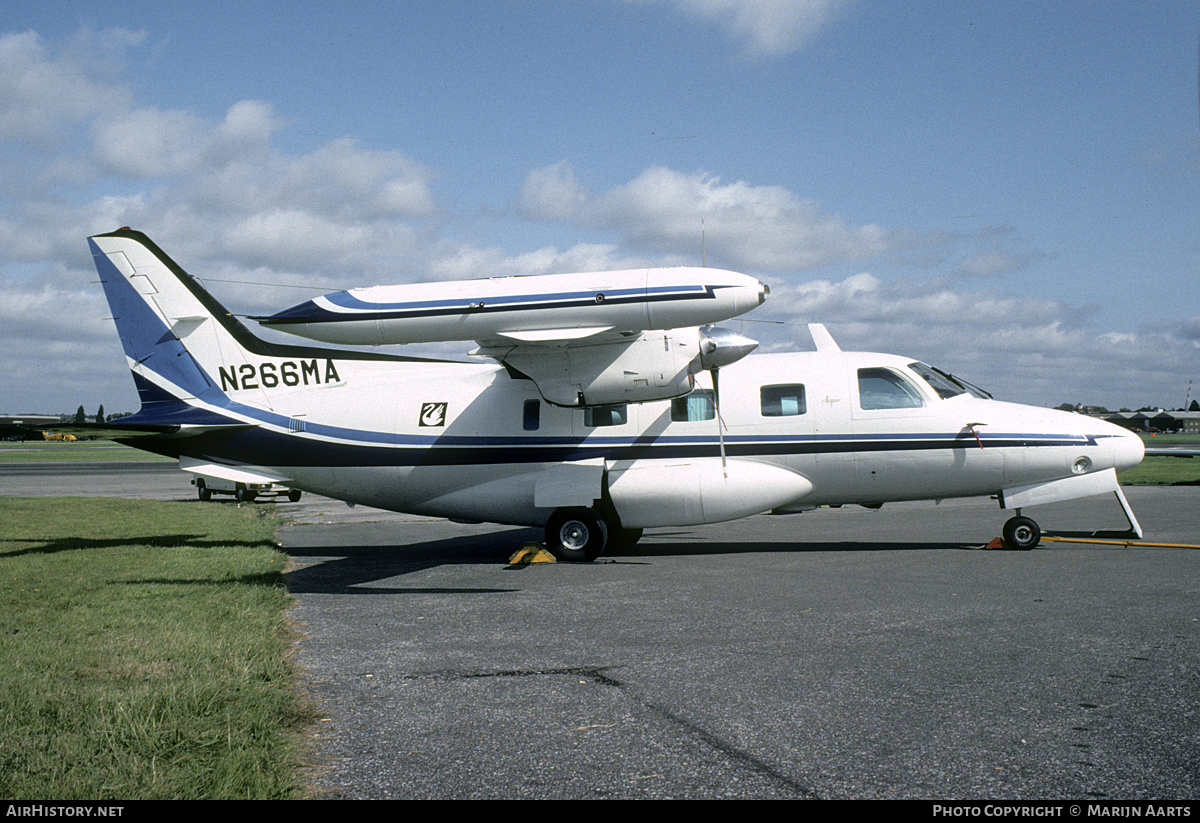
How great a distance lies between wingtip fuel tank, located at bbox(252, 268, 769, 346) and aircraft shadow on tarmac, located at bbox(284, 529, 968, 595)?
10.6ft

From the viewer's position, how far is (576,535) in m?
13.1

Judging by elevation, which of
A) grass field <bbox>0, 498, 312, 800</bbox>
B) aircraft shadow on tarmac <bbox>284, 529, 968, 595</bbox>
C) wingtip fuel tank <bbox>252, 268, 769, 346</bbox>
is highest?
wingtip fuel tank <bbox>252, 268, 769, 346</bbox>

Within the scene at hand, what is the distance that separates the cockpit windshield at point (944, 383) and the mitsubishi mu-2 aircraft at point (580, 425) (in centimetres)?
5

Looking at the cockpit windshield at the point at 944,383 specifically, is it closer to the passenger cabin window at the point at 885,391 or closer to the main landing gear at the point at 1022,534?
the passenger cabin window at the point at 885,391

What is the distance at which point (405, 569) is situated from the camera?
1221cm

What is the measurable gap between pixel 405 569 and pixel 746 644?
6779 mm

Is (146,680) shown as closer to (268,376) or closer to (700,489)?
(700,489)

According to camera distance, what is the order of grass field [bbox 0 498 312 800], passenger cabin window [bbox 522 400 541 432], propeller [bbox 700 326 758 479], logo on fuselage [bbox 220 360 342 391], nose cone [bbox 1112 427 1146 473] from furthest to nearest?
logo on fuselage [bbox 220 360 342 391], passenger cabin window [bbox 522 400 541 432], nose cone [bbox 1112 427 1146 473], propeller [bbox 700 326 758 479], grass field [bbox 0 498 312 800]

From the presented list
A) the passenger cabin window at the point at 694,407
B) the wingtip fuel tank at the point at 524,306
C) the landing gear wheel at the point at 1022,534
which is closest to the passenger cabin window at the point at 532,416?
the passenger cabin window at the point at 694,407

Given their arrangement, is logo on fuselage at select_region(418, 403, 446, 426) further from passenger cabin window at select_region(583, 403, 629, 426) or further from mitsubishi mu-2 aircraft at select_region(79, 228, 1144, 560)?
passenger cabin window at select_region(583, 403, 629, 426)

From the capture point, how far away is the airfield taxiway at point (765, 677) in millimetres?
4055

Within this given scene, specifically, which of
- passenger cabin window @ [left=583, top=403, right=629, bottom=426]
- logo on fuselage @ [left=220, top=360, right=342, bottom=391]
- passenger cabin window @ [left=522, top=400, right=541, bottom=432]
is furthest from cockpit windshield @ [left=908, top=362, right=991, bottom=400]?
logo on fuselage @ [left=220, top=360, right=342, bottom=391]

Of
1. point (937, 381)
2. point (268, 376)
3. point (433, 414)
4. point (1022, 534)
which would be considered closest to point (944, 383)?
point (937, 381)

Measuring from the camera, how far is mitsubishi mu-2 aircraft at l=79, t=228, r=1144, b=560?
12594 mm
